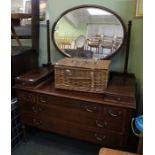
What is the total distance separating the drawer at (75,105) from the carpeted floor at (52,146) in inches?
20.5

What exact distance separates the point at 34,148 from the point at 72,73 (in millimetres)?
889

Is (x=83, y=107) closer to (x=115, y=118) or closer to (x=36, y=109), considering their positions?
(x=115, y=118)

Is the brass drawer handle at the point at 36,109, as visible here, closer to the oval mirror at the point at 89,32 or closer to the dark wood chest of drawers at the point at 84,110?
the dark wood chest of drawers at the point at 84,110

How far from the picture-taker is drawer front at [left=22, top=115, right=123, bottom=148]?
1.66 meters

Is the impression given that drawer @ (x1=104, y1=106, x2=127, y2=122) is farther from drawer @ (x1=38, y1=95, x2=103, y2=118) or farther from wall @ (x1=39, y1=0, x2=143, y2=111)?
wall @ (x1=39, y1=0, x2=143, y2=111)

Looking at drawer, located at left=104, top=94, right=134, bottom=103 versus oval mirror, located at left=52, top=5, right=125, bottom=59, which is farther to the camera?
oval mirror, located at left=52, top=5, right=125, bottom=59

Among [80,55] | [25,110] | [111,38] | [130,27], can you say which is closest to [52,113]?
[25,110]

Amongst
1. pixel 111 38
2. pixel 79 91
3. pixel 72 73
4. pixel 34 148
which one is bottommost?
pixel 34 148

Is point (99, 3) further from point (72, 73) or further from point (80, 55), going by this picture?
point (72, 73)

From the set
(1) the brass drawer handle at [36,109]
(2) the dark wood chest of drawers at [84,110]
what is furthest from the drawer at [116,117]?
(1) the brass drawer handle at [36,109]

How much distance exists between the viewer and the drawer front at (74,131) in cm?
166

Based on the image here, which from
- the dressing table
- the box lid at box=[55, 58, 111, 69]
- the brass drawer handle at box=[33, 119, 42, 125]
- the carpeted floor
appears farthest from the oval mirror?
the carpeted floor

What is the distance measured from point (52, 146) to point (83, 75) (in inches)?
33.7

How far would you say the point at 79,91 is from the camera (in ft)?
5.81
